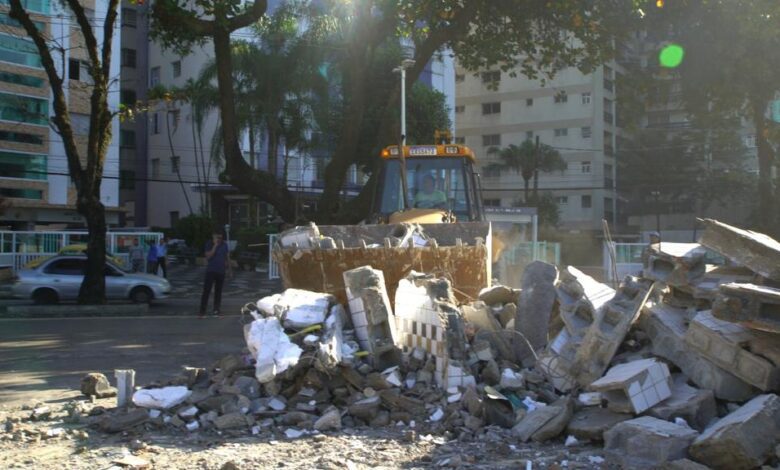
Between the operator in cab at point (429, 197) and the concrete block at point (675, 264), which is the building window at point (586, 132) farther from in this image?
the concrete block at point (675, 264)

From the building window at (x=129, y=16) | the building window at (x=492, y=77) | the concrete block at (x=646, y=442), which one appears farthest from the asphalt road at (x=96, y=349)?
the building window at (x=129, y=16)

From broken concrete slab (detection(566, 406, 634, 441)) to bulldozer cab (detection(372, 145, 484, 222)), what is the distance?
620cm

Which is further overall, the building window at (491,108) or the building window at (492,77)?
the building window at (491,108)

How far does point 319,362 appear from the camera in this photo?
20.4 ft

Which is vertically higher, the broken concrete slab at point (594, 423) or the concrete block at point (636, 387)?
the concrete block at point (636, 387)

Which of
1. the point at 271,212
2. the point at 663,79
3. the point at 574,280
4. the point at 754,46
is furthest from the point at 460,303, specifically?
the point at 271,212

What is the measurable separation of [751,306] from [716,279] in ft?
5.60

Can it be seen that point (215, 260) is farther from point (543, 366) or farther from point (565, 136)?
point (565, 136)

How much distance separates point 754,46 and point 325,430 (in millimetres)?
16367

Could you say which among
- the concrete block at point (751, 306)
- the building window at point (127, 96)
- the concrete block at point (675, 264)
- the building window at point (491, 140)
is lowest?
the concrete block at point (751, 306)

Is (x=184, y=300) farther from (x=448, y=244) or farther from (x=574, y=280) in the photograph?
(x=574, y=280)

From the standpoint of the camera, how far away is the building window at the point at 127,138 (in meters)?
52.9

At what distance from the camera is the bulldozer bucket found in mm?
8930

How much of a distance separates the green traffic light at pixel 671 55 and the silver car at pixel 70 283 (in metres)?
15.0
